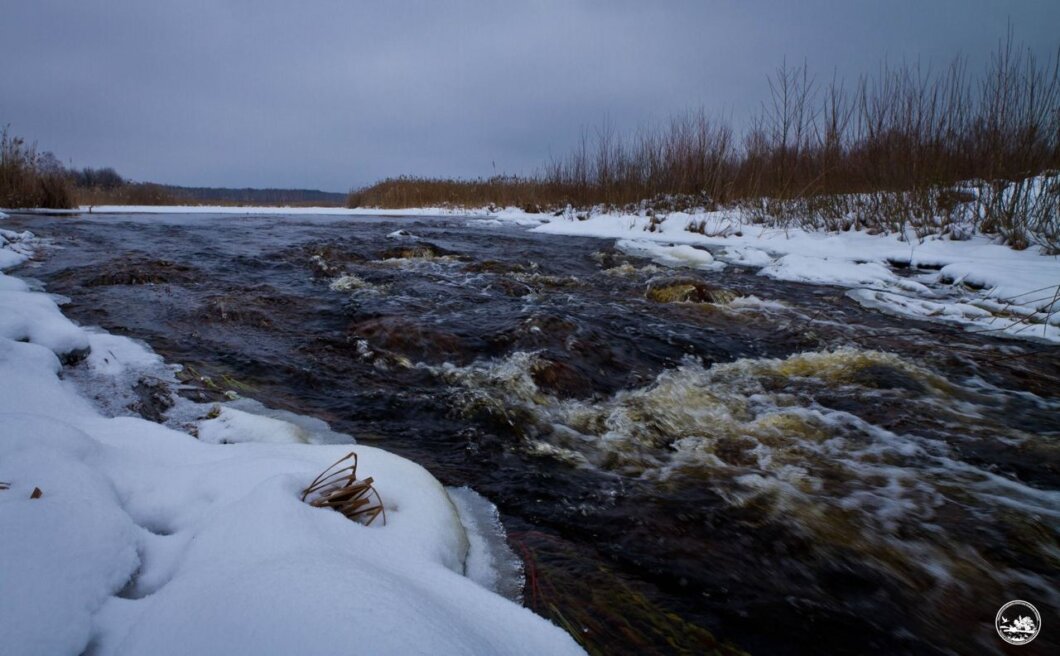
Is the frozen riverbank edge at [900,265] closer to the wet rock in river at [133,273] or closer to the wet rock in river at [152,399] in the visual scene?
the wet rock in river at [152,399]

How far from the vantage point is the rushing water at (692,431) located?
1.21 m

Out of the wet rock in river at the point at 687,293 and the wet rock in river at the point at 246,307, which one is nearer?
the wet rock in river at the point at 246,307

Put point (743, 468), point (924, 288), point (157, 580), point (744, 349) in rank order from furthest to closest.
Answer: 1. point (924, 288)
2. point (744, 349)
3. point (743, 468)
4. point (157, 580)

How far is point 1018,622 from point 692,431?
1.03 metres

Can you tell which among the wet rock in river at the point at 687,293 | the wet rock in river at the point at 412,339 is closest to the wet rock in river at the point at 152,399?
the wet rock in river at the point at 412,339

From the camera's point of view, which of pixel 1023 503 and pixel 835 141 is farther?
pixel 835 141

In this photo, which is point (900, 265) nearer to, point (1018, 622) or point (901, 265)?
point (901, 265)

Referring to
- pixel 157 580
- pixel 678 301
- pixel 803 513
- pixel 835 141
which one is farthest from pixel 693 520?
pixel 835 141

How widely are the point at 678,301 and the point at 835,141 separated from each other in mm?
6064

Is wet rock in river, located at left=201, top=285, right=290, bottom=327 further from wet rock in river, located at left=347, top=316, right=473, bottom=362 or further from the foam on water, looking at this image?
the foam on water

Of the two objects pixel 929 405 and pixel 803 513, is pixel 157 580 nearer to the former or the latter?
pixel 803 513

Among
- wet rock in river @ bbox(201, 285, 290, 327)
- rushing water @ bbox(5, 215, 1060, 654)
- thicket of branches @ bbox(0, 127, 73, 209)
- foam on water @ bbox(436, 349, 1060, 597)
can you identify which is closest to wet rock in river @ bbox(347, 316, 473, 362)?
rushing water @ bbox(5, 215, 1060, 654)

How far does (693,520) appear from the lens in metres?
1.48

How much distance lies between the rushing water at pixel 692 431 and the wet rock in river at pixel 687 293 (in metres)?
0.03
